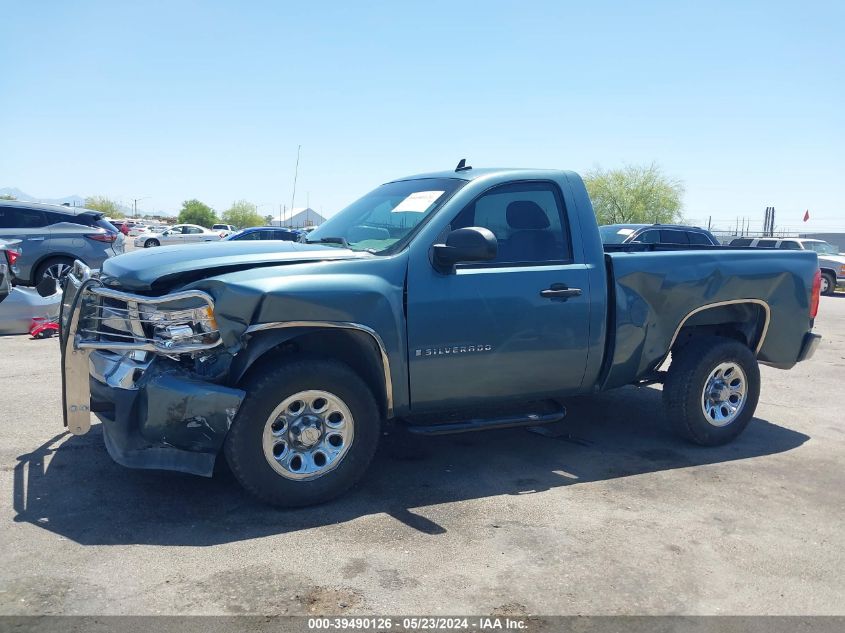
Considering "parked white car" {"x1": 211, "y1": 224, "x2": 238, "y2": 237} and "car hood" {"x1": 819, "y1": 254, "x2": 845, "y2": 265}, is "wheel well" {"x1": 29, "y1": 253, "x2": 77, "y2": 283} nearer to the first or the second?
"car hood" {"x1": 819, "y1": 254, "x2": 845, "y2": 265}

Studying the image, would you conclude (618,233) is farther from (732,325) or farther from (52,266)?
(52,266)

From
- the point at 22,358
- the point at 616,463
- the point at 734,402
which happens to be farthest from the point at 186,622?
the point at 22,358

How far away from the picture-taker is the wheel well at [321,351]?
12.8 ft

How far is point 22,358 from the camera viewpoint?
7707 millimetres

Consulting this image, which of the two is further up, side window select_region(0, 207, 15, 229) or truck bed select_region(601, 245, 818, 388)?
side window select_region(0, 207, 15, 229)

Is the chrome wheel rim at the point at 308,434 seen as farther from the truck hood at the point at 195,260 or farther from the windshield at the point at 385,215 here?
the windshield at the point at 385,215

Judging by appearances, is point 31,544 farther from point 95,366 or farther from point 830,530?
point 830,530

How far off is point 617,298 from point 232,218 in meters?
100

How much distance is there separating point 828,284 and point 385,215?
22.1 m

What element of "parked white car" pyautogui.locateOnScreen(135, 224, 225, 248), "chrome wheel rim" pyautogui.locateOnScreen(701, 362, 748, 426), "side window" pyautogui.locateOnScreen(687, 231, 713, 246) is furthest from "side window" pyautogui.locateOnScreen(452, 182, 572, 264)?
"parked white car" pyautogui.locateOnScreen(135, 224, 225, 248)

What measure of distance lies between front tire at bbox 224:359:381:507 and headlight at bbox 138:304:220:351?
35cm

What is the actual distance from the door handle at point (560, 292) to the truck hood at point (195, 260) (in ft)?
3.90

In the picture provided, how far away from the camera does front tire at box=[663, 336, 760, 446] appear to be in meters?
5.34

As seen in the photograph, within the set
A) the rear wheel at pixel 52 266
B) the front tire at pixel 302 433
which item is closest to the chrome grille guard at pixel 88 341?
the front tire at pixel 302 433
